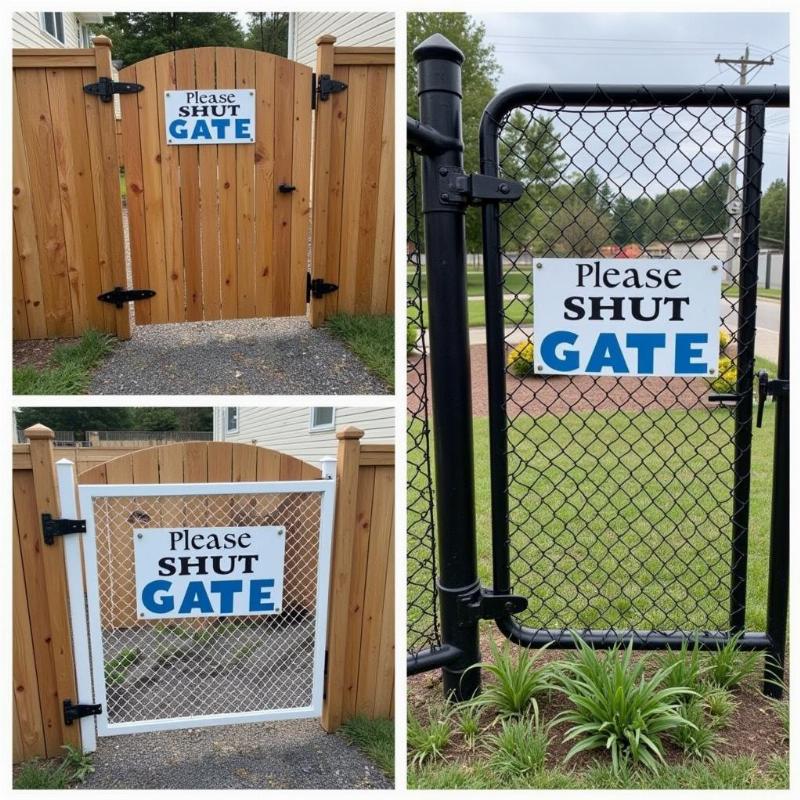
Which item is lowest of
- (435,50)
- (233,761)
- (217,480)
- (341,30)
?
(233,761)

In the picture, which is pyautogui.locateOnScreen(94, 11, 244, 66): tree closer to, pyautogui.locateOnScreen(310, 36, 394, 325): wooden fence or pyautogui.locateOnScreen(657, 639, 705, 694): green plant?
pyautogui.locateOnScreen(310, 36, 394, 325): wooden fence

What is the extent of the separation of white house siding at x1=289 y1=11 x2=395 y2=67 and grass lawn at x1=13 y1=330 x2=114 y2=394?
2884 mm

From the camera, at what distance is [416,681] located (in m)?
2.34

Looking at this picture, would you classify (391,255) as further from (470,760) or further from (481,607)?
(470,760)

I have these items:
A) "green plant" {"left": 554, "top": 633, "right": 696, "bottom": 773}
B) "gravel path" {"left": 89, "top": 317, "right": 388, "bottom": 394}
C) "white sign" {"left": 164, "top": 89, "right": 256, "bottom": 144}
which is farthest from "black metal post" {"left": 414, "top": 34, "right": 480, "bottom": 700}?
"white sign" {"left": 164, "top": 89, "right": 256, "bottom": 144}

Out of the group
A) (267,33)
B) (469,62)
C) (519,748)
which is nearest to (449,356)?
(519,748)

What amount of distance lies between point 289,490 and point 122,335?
6.47 ft

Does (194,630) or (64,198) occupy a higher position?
(64,198)

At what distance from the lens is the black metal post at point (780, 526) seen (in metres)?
2.01

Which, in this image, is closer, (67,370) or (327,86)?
(67,370)

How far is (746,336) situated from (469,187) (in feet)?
3.34

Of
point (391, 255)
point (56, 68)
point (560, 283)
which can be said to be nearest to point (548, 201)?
point (391, 255)

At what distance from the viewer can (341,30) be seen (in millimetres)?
6770

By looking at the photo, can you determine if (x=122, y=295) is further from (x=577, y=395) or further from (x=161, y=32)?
(x=161, y=32)
